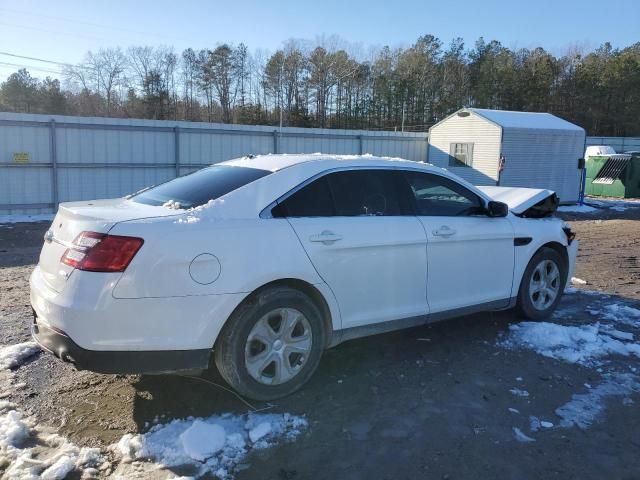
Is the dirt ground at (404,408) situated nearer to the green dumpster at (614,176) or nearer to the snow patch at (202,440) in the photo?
the snow patch at (202,440)

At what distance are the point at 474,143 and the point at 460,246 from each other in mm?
18324

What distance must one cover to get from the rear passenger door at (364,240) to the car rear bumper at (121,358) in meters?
1.00

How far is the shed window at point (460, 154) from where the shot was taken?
72.3 feet

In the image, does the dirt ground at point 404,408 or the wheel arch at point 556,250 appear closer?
the dirt ground at point 404,408

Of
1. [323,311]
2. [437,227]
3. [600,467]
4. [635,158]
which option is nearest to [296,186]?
[323,311]

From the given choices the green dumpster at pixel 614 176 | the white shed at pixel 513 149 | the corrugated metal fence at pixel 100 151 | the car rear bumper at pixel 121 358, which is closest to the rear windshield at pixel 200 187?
the car rear bumper at pixel 121 358

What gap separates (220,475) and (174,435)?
1.59 feet

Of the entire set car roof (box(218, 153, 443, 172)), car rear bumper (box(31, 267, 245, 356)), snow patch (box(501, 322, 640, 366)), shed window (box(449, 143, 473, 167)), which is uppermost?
shed window (box(449, 143, 473, 167))

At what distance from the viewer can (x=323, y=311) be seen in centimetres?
386

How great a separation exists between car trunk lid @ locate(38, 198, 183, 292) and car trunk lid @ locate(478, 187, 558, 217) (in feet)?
11.2

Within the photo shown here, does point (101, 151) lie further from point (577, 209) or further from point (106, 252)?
point (577, 209)

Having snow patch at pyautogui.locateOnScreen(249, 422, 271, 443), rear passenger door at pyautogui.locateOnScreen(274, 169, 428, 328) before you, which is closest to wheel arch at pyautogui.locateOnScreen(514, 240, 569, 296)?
rear passenger door at pyautogui.locateOnScreen(274, 169, 428, 328)

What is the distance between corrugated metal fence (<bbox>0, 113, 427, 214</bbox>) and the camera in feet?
47.5

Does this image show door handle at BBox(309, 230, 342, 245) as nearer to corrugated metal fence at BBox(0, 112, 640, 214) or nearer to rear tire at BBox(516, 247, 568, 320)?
rear tire at BBox(516, 247, 568, 320)
